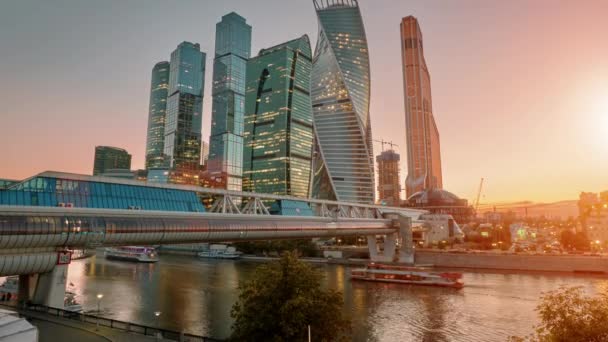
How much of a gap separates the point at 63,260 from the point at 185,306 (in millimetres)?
18063

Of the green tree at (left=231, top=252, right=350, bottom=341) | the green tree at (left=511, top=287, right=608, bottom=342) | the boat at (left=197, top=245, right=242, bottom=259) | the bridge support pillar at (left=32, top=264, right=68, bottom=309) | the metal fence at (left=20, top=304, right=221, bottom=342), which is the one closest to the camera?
the green tree at (left=511, top=287, right=608, bottom=342)

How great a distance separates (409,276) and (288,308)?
51.2m

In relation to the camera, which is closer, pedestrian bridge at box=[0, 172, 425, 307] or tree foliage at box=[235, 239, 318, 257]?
pedestrian bridge at box=[0, 172, 425, 307]

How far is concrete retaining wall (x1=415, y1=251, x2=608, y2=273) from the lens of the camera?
73688 mm

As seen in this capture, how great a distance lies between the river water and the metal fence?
10909 mm

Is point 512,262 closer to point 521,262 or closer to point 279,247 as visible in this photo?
point 521,262

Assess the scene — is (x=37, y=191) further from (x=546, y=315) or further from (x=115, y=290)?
(x=546, y=315)

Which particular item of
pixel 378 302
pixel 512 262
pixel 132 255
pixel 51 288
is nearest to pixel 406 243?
pixel 512 262

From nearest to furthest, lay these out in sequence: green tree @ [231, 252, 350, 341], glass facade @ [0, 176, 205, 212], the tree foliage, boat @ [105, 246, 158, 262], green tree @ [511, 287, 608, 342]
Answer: green tree @ [511, 287, 608, 342]
green tree @ [231, 252, 350, 341]
glass facade @ [0, 176, 205, 212]
boat @ [105, 246, 158, 262]
the tree foliage

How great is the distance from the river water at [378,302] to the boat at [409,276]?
2.32 metres

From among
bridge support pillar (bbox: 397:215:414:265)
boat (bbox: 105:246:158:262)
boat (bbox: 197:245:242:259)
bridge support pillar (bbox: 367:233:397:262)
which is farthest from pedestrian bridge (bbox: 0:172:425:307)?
boat (bbox: 197:245:242:259)

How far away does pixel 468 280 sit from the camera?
224ft

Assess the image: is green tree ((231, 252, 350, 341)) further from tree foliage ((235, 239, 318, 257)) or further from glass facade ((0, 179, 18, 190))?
tree foliage ((235, 239, 318, 257))

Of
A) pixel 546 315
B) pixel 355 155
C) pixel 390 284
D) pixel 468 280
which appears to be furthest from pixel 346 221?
pixel 355 155
